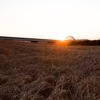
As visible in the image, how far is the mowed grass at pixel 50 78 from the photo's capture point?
15.9 ft

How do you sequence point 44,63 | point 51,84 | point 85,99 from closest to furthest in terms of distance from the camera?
point 85,99 → point 51,84 → point 44,63

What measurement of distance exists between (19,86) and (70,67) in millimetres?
1509

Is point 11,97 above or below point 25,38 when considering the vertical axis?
below

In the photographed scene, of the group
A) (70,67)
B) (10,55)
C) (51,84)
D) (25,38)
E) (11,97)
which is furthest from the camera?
(25,38)

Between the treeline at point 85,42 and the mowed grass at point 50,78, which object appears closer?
the mowed grass at point 50,78

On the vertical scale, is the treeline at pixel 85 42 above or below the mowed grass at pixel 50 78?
A: above

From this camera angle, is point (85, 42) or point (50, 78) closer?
point (50, 78)

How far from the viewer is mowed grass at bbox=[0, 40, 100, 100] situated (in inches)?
191

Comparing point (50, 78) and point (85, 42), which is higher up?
point (85, 42)

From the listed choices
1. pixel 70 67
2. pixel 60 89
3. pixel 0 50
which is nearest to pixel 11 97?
pixel 60 89

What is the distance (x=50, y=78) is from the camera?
557 cm

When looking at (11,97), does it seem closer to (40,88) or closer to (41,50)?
(40,88)

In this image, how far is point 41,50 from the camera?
30.2 feet

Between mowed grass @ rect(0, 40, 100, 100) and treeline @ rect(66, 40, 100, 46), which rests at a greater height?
treeline @ rect(66, 40, 100, 46)
